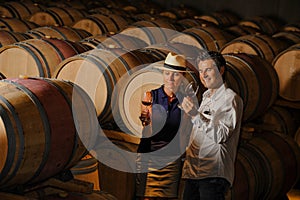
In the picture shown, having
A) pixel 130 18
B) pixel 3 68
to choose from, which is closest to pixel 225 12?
pixel 130 18

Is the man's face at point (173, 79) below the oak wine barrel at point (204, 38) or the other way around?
the other way around

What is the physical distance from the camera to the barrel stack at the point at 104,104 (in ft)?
10.9

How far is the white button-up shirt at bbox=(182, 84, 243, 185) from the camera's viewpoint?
142 inches

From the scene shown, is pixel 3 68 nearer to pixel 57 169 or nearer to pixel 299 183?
pixel 57 169

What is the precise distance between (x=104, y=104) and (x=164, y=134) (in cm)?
84

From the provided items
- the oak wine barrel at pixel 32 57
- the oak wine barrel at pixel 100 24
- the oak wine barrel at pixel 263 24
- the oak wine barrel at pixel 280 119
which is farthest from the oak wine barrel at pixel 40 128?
the oak wine barrel at pixel 263 24

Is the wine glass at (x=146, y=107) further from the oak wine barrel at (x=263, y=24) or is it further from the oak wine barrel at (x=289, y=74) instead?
the oak wine barrel at (x=263, y=24)

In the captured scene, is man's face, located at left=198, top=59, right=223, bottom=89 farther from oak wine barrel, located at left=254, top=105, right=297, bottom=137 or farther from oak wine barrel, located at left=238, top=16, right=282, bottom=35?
oak wine barrel, located at left=238, top=16, right=282, bottom=35

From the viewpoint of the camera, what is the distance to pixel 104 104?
4.72 metres

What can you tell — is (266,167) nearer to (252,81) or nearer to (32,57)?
(252,81)

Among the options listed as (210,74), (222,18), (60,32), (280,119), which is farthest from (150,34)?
(222,18)

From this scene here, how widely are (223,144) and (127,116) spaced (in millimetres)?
1219

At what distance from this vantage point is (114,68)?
484cm

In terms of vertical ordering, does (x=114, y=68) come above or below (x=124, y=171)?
above
